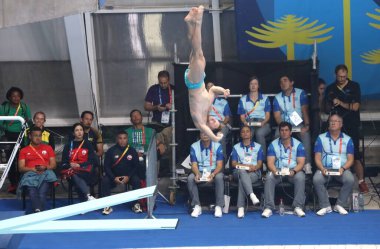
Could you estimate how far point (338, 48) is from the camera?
11.2m

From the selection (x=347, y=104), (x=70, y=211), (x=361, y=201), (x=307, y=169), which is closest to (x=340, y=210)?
(x=361, y=201)

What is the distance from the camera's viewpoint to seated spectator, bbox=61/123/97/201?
33.4 feet

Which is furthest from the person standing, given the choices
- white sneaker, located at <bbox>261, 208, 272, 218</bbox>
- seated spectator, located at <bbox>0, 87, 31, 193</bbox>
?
seated spectator, located at <bbox>0, 87, 31, 193</bbox>

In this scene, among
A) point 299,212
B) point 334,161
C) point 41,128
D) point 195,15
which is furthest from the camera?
point 41,128

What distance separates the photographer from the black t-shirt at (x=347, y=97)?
1052 cm

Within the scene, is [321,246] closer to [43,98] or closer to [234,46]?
[234,46]

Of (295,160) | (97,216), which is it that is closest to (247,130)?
(295,160)

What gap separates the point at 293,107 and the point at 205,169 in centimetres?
152

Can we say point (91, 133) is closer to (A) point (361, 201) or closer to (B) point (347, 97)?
(B) point (347, 97)

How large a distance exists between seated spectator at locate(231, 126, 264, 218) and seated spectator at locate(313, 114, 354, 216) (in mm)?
767

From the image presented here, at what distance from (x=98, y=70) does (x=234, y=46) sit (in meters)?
2.20

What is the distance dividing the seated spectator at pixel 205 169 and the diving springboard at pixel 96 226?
2135 mm

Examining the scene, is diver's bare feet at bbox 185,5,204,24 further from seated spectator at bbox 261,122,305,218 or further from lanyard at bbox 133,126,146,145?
lanyard at bbox 133,126,146,145

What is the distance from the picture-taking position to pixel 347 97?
34.5 ft
